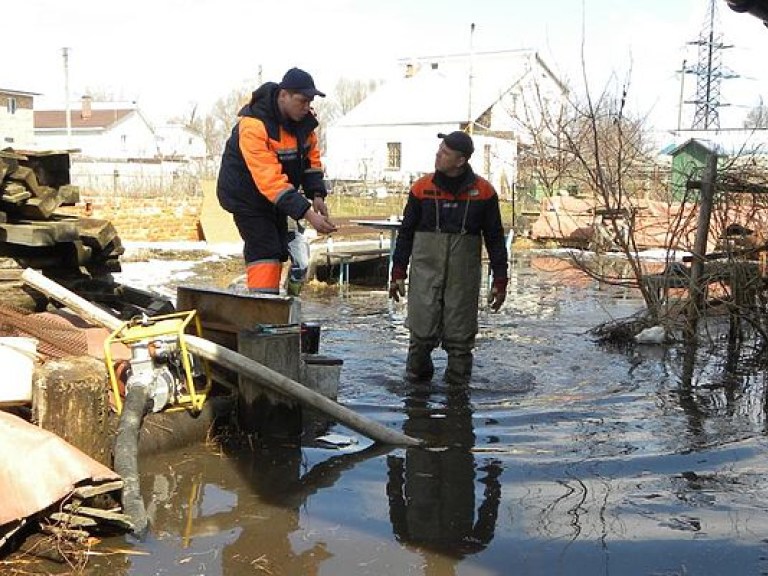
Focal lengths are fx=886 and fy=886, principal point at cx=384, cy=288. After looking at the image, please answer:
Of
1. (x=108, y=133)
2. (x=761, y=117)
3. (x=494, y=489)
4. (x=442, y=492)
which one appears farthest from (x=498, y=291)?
(x=108, y=133)

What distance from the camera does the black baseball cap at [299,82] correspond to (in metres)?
5.61

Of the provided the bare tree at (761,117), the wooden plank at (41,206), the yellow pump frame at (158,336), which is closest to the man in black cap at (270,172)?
the yellow pump frame at (158,336)

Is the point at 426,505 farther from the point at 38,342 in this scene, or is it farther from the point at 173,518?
the point at 38,342

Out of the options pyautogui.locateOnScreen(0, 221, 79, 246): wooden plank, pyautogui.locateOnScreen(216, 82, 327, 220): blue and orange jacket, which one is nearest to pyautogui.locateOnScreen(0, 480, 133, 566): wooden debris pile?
pyautogui.locateOnScreen(216, 82, 327, 220): blue and orange jacket

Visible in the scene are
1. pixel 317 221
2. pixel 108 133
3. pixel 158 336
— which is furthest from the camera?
pixel 108 133

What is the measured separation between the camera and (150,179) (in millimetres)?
32781

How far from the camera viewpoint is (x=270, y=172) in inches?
220

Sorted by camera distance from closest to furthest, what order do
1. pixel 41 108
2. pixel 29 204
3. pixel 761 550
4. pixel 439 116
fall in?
pixel 761 550
pixel 29 204
pixel 439 116
pixel 41 108

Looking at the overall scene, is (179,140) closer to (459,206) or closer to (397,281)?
(397,281)

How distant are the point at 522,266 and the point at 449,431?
1411 cm

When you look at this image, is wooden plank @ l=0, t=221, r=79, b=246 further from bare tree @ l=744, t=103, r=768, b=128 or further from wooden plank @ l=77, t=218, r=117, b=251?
bare tree @ l=744, t=103, r=768, b=128

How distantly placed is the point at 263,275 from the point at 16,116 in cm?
6120

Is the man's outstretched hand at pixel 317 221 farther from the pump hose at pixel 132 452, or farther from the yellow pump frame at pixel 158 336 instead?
the pump hose at pixel 132 452

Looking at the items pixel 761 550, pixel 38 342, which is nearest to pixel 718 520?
pixel 761 550
